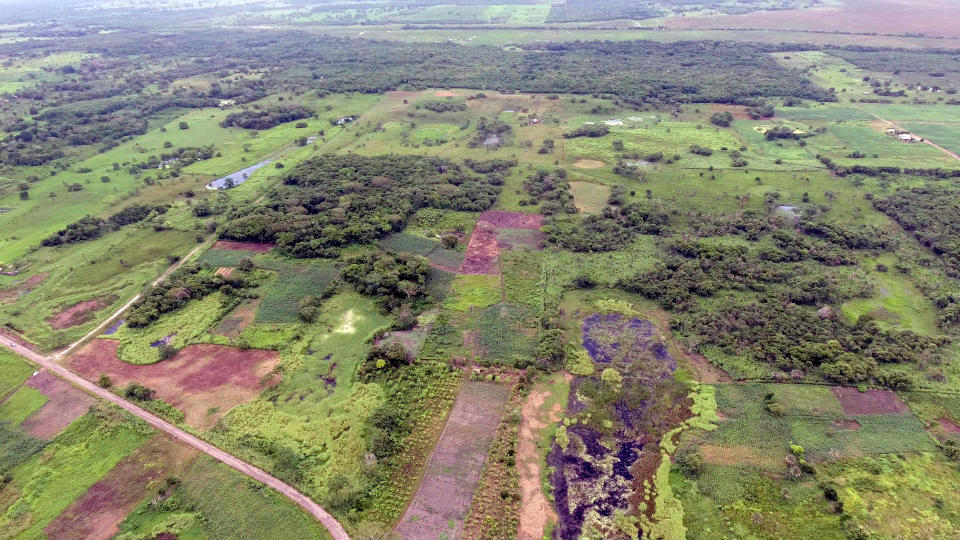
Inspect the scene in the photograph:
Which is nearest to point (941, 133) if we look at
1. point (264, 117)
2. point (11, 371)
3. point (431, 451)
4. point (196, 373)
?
point (431, 451)

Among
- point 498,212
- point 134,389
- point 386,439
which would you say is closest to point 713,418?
→ point 386,439

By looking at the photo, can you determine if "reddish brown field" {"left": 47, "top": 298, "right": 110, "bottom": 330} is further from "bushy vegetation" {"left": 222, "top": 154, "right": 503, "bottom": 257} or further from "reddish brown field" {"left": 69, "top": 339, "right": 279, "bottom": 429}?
"bushy vegetation" {"left": 222, "top": 154, "right": 503, "bottom": 257}

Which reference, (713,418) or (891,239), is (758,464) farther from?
(891,239)

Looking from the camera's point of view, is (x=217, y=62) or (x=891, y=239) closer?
(x=891, y=239)

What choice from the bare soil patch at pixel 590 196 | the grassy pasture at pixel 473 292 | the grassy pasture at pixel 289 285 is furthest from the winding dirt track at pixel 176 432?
the bare soil patch at pixel 590 196

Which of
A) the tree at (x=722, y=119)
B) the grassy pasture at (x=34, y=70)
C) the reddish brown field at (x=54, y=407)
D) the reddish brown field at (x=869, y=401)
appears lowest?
the reddish brown field at (x=54, y=407)

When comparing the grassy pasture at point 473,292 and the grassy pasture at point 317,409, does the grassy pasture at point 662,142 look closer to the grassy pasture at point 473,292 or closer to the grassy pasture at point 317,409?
the grassy pasture at point 473,292
